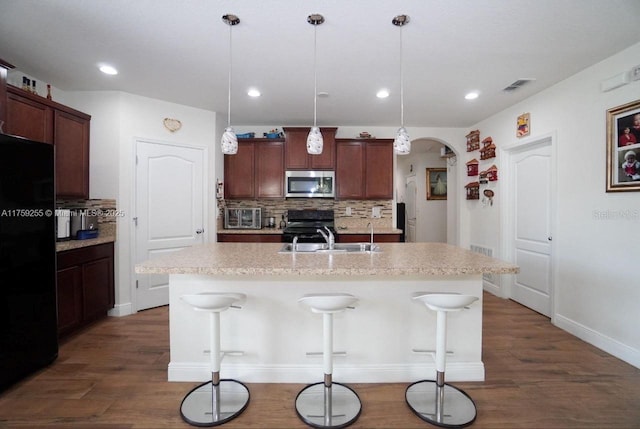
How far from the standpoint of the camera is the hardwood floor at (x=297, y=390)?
1.64 m

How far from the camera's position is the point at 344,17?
6.22ft

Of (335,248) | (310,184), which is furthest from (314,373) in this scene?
(310,184)

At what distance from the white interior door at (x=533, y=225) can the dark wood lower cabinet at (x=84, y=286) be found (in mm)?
4872

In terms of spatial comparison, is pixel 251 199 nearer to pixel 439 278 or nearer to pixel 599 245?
pixel 439 278

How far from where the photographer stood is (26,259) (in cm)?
196

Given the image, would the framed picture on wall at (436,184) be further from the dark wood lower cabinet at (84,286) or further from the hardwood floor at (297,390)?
the dark wood lower cabinet at (84,286)

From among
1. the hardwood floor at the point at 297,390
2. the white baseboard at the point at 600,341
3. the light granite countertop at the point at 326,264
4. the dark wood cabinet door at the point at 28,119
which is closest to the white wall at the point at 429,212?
the white baseboard at the point at 600,341

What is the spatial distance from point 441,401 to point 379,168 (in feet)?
10.2

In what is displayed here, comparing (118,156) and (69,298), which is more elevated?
(118,156)

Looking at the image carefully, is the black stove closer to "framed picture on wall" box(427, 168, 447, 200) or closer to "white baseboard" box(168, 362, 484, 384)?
"white baseboard" box(168, 362, 484, 384)

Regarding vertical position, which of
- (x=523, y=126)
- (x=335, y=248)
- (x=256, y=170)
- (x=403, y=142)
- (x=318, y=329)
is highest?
(x=523, y=126)

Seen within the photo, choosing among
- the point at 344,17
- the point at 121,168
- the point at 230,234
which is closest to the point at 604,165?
the point at 344,17

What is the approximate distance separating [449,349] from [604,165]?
215 centimetres

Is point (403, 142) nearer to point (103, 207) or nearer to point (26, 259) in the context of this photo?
point (26, 259)
